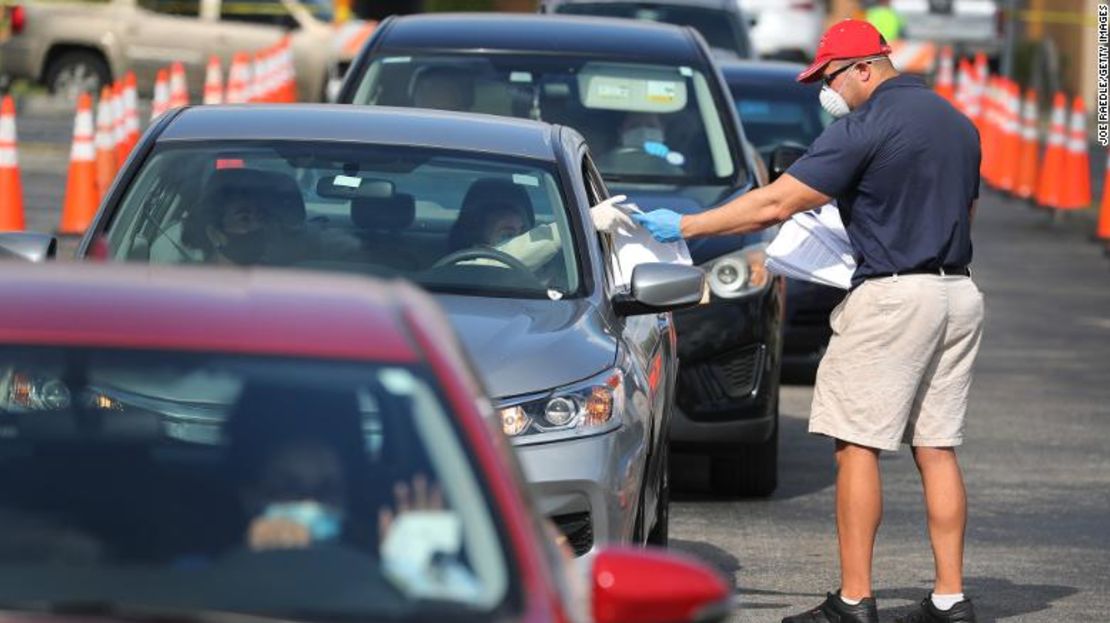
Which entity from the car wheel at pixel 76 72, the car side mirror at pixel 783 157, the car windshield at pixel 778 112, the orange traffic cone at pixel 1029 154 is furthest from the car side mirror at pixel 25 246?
the car wheel at pixel 76 72

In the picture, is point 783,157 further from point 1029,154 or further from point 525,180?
point 1029,154

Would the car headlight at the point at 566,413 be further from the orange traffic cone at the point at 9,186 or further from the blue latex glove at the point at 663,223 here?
the orange traffic cone at the point at 9,186

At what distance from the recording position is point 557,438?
7.04 metres

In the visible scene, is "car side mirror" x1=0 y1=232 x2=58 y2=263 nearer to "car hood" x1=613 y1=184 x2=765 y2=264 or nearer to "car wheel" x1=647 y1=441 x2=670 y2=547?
"car wheel" x1=647 y1=441 x2=670 y2=547

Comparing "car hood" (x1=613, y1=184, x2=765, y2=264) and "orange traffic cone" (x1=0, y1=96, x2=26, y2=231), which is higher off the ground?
"car hood" (x1=613, y1=184, x2=765, y2=264)

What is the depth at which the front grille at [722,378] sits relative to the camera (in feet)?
33.7

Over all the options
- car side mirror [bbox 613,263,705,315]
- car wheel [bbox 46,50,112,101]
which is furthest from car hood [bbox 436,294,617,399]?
car wheel [bbox 46,50,112,101]

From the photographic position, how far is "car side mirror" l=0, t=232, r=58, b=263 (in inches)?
290

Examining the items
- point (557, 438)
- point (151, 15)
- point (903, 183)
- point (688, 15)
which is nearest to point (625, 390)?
point (557, 438)

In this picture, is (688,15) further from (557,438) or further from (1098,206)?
(557,438)

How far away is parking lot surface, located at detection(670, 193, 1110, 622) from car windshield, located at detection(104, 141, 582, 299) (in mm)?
1307

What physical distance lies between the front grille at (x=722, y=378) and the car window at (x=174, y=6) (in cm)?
2388

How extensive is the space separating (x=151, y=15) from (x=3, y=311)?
27.3 metres

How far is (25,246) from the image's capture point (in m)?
7.40
